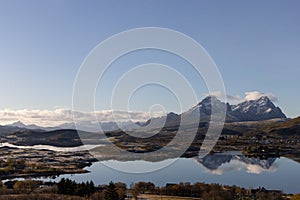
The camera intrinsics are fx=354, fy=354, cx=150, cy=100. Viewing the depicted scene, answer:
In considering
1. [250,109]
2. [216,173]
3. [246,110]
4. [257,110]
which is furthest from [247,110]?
[216,173]

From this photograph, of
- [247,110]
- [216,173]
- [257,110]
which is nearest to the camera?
[216,173]

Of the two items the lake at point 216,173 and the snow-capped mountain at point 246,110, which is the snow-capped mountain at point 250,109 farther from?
the lake at point 216,173

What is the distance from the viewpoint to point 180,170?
2742cm

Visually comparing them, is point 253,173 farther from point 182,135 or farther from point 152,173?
point 182,135

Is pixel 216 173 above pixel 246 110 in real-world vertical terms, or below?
below

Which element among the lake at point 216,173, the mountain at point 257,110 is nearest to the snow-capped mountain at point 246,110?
the mountain at point 257,110

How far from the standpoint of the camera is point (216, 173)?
1033 inches

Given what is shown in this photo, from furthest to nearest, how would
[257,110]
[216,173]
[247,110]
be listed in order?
[257,110]
[247,110]
[216,173]

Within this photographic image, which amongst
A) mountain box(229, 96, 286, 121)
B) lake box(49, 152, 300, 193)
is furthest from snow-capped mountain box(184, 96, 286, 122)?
lake box(49, 152, 300, 193)

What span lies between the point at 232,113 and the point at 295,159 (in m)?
102

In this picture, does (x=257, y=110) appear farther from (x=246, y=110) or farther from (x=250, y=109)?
(x=246, y=110)

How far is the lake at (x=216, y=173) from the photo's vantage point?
74.1 feet

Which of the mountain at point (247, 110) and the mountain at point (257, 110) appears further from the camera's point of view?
the mountain at point (257, 110)

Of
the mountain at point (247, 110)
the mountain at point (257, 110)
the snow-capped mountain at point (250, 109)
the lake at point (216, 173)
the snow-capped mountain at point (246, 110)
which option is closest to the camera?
the lake at point (216, 173)
